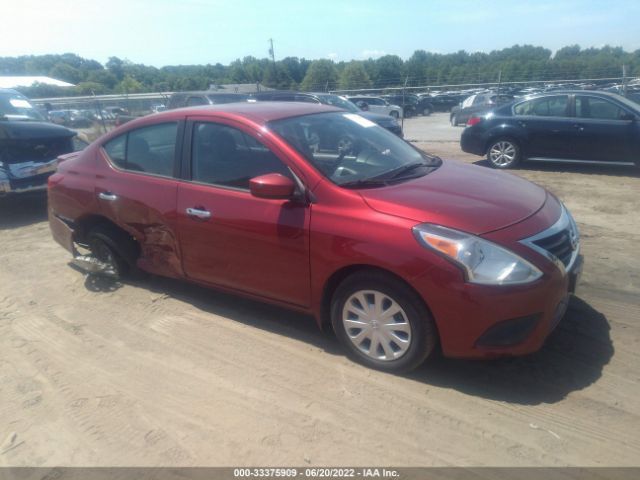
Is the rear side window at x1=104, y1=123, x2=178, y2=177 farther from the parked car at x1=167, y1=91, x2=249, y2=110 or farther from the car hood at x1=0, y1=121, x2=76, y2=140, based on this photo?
the parked car at x1=167, y1=91, x2=249, y2=110

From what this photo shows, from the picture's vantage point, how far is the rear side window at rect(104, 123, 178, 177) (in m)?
4.03

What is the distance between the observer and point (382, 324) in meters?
3.11

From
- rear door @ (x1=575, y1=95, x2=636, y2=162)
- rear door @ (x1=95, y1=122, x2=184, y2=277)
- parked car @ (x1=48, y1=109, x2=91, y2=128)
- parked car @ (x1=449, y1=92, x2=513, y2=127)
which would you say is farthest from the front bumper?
parked car @ (x1=449, y1=92, x2=513, y2=127)

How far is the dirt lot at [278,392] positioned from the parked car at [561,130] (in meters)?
5.01

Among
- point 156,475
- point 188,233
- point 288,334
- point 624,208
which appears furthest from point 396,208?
point 624,208

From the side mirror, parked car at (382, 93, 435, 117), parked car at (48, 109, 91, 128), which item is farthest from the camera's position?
parked car at (382, 93, 435, 117)

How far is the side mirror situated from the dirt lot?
1.16 metres

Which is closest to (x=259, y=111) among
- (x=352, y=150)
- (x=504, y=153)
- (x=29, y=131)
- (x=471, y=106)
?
(x=352, y=150)

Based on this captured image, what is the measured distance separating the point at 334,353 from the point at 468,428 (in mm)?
1105

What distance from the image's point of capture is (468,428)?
2.70m

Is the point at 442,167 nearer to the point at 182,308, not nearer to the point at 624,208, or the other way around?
the point at 182,308

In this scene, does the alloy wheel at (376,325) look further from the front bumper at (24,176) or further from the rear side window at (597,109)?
the rear side window at (597,109)

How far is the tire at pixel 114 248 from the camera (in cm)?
456

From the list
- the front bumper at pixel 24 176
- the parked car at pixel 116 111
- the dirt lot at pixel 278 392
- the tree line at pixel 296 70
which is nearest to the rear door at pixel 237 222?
the dirt lot at pixel 278 392
